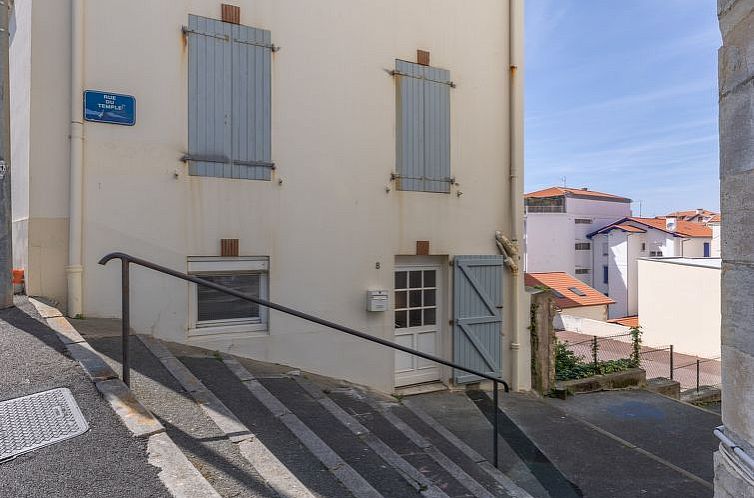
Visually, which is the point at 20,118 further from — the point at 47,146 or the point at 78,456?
the point at 78,456

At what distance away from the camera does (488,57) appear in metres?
7.43

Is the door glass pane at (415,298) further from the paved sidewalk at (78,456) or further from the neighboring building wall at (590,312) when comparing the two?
the neighboring building wall at (590,312)

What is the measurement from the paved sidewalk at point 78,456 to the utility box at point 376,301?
135 inches

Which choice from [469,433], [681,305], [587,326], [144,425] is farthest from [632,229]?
[144,425]

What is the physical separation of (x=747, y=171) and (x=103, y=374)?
352 cm

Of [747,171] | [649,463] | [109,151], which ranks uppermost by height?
[109,151]

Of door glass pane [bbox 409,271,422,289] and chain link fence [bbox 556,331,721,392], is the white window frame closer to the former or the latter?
door glass pane [bbox 409,271,422,289]

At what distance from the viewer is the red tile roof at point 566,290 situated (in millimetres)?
24703

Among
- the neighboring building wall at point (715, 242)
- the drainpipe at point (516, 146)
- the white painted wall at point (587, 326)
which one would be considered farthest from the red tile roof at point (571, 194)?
the drainpipe at point (516, 146)

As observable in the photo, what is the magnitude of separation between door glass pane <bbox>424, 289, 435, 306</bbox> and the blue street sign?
4054 millimetres

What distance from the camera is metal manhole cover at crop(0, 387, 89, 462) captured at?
8.24ft

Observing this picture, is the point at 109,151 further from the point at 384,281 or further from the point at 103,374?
the point at 384,281

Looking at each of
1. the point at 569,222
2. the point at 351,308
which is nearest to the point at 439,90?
the point at 351,308

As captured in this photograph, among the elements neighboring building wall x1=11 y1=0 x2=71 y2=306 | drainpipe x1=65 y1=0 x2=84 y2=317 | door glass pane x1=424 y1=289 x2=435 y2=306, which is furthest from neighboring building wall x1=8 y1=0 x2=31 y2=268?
door glass pane x1=424 y1=289 x2=435 y2=306
